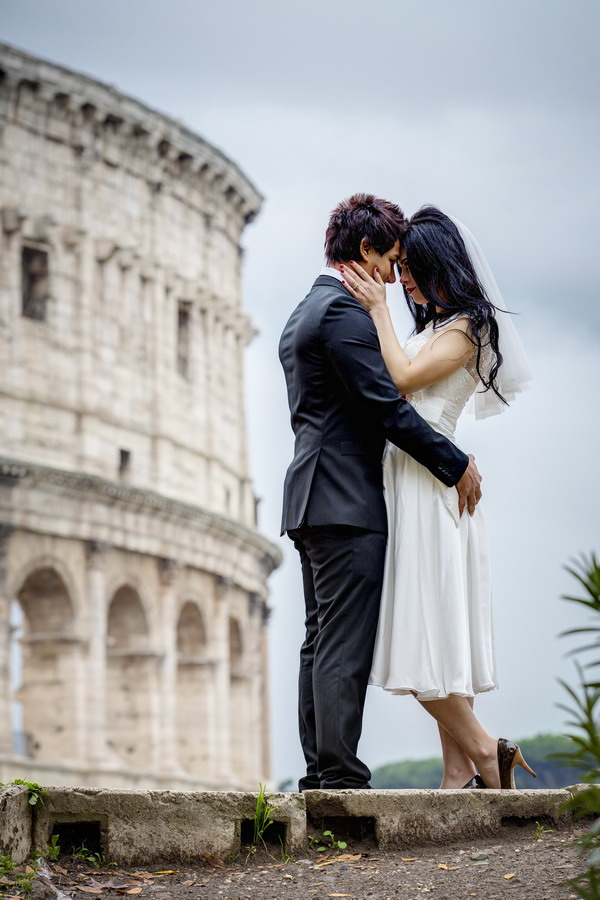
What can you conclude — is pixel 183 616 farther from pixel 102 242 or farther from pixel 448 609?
pixel 448 609

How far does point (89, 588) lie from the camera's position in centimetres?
3112

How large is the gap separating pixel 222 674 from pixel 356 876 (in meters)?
30.2

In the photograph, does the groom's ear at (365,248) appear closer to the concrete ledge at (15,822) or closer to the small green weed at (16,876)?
the concrete ledge at (15,822)

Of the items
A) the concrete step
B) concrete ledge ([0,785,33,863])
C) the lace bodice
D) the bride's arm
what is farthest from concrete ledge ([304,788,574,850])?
the bride's arm

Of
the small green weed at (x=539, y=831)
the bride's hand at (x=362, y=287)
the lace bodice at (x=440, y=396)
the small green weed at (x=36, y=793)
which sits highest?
the bride's hand at (x=362, y=287)

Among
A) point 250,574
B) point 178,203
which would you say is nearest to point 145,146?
point 178,203

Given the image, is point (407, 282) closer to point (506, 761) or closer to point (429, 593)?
point (429, 593)

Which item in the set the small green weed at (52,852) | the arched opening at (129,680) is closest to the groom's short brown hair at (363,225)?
the small green weed at (52,852)

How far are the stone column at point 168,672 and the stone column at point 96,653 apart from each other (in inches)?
68.6

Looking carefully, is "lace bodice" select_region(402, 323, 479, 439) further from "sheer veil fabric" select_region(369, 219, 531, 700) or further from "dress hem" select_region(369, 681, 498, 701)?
"dress hem" select_region(369, 681, 498, 701)

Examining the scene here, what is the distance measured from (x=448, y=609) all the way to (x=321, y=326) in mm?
1152

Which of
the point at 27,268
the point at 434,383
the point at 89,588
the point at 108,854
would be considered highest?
the point at 27,268

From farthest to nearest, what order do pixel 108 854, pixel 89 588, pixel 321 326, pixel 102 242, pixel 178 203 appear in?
pixel 178 203 < pixel 102 242 < pixel 89 588 < pixel 321 326 < pixel 108 854

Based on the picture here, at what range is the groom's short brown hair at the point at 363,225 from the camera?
21.5 ft
